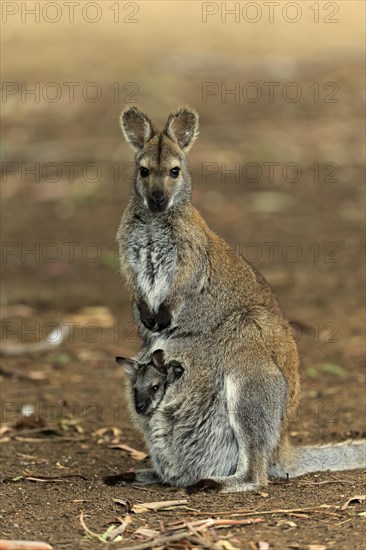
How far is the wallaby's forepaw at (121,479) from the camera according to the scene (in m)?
5.83

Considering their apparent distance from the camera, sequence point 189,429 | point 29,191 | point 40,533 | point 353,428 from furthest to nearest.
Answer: point 29,191, point 353,428, point 189,429, point 40,533

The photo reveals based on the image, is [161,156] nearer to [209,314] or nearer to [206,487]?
[209,314]

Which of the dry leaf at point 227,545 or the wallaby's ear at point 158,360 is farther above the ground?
the wallaby's ear at point 158,360

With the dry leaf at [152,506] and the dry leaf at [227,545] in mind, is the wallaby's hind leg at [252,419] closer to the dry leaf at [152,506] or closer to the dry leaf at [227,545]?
the dry leaf at [152,506]

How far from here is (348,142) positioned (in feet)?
49.3

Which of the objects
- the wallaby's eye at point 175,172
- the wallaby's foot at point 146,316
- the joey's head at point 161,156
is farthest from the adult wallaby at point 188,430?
the wallaby's eye at point 175,172

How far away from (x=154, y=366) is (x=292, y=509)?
127 centimetres

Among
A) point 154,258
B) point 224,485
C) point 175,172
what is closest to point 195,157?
point 175,172

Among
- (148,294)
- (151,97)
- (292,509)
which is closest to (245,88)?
(151,97)

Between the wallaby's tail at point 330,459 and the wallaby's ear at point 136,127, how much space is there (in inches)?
80.1

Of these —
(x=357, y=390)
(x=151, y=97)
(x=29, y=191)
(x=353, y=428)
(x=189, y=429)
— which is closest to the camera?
(x=189, y=429)

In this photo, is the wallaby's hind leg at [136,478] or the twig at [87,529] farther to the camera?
the wallaby's hind leg at [136,478]

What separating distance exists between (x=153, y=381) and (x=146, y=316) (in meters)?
0.43

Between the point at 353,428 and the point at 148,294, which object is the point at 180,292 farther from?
the point at 353,428
